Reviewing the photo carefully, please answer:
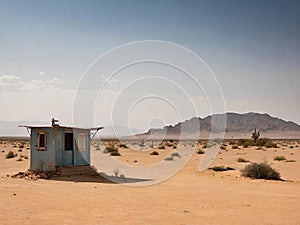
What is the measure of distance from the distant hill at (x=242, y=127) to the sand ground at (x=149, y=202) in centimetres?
13831

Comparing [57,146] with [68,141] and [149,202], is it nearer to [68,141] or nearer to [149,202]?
[68,141]

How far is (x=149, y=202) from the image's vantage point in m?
13.5

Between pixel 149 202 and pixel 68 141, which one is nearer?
pixel 149 202

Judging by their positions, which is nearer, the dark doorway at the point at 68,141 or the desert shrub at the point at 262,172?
the desert shrub at the point at 262,172

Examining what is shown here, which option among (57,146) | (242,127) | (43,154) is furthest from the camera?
(242,127)

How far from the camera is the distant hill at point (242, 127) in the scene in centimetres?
16450

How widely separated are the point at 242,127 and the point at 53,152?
6385 inches

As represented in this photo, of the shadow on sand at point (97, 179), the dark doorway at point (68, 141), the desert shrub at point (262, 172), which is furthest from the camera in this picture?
the dark doorway at point (68, 141)

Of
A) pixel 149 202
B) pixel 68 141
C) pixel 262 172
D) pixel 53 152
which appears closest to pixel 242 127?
pixel 262 172

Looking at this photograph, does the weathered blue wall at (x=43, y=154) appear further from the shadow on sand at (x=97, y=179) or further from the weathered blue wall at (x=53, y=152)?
the shadow on sand at (x=97, y=179)

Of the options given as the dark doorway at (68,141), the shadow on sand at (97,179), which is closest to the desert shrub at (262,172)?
the shadow on sand at (97,179)

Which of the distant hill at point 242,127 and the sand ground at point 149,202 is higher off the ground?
the distant hill at point 242,127

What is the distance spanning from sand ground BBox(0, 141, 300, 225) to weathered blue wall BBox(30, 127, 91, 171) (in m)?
2.00

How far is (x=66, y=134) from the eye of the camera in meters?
22.8
